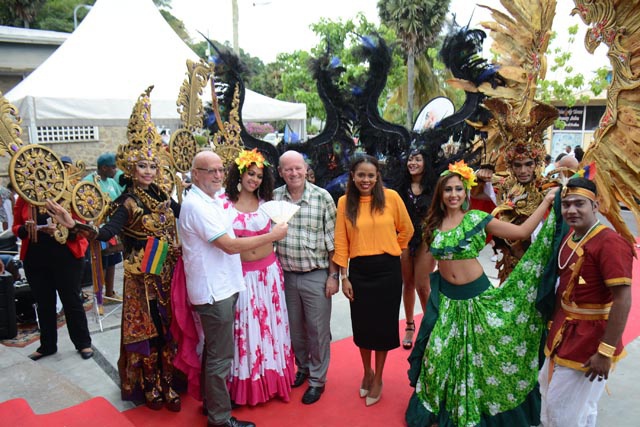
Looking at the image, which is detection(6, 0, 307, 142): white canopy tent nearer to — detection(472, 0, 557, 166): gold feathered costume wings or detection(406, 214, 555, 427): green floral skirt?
detection(472, 0, 557, 166): gold feathered costume wings

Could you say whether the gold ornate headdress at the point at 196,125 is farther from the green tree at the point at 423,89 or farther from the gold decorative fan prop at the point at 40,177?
the green tree at the point at 423,89

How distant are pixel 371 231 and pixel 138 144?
69.2 inches

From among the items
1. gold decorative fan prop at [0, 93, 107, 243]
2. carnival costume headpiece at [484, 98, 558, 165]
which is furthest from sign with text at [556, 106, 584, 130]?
gold decorative fan prop at [0, 93, 107, 243]

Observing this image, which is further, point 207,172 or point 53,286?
point 53,286

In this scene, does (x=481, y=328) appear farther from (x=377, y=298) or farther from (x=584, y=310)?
(x=377, y=298)

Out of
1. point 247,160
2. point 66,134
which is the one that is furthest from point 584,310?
point 66,134

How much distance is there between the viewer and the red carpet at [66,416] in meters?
2.98

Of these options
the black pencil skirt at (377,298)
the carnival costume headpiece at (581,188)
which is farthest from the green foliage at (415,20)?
the carnival costume headpiece at (581,188)

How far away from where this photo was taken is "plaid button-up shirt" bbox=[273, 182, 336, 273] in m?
3.50

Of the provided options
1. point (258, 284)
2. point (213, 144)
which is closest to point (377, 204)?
point (258, 284)

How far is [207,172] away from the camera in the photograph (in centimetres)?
300

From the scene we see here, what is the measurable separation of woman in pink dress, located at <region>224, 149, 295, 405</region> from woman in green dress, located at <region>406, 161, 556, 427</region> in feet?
3.85

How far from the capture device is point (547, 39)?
13.3ft

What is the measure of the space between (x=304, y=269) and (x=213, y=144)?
5.91ft
